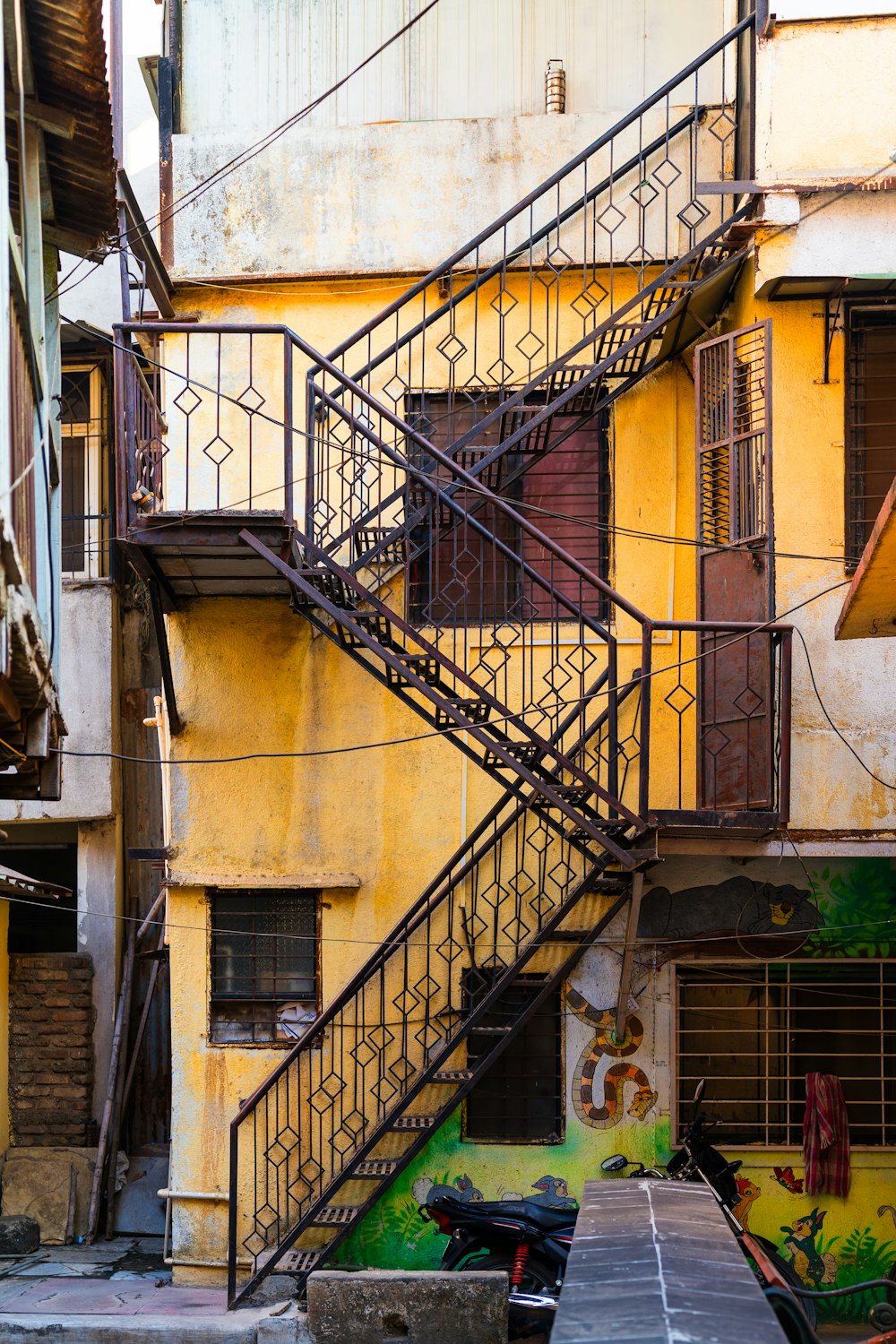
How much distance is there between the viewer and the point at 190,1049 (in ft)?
36.7

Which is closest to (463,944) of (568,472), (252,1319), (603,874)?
(603,874)

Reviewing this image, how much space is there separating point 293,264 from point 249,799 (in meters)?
4.20

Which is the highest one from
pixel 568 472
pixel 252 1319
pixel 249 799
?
pixel 568 472

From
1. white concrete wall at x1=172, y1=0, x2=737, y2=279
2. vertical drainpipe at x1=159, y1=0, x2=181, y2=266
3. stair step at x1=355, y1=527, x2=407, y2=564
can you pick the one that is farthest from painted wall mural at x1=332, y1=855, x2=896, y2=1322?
vertical drainpipe at x1=159, y1=0, x2=181, y2=266

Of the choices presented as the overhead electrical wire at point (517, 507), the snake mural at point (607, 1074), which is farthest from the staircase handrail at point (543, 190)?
the snake mural at point (607, 1074)

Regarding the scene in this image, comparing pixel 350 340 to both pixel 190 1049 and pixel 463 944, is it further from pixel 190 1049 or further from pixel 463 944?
pixel 190 1049

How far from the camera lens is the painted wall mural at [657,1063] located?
10.9 metres

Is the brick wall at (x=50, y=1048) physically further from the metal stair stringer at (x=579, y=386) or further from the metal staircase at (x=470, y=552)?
the metal stair stringer at (x=579, y=386)

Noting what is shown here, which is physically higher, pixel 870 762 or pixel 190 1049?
pixel 870 762

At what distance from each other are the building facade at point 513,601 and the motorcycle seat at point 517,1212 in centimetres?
67

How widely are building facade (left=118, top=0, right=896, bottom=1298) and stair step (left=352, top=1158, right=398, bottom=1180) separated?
65 mm

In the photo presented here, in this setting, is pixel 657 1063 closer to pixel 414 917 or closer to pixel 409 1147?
pixel 409 1147

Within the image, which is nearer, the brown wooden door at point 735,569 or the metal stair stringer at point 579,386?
the brown wooden door at point 735,569

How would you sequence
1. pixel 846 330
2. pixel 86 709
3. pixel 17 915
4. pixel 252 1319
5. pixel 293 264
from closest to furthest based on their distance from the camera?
1. pixel 252 1319
2. pixel 846 330
3. pixel 293 264
4. pixel 86 709
5. pixel 17 915
